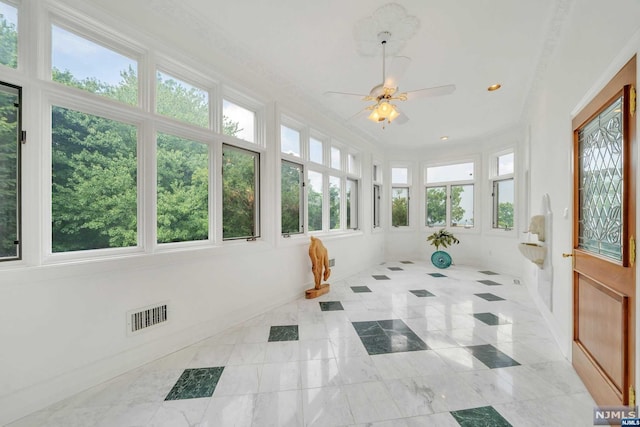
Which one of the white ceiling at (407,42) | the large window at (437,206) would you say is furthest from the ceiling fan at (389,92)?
the large window at (437,206)

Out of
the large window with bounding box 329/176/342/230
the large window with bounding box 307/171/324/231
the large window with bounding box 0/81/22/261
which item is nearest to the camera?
the large window with bounding box 0/81/22/261

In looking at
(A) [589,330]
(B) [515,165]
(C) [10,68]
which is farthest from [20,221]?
(B) [515,165]

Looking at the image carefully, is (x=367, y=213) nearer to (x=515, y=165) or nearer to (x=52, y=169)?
(x=515, y=165)

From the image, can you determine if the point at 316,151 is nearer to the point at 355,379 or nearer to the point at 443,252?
Answer: the point at 355,379

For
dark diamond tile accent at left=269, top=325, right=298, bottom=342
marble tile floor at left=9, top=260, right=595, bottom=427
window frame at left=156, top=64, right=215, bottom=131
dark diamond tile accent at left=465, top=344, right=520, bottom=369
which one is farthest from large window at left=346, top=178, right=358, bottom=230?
dark diamond tile accent at left=465, top=344, right=520, bottom=369

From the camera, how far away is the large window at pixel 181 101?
230cm

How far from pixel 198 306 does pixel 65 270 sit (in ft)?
3.44

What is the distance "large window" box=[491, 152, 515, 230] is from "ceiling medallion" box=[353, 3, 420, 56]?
417 centimetres

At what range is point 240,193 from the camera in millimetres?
2971

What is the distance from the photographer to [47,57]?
5.52 feet

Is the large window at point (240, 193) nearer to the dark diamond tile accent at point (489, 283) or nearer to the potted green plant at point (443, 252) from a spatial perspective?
the dark diamond tile accent at point (489, 283)

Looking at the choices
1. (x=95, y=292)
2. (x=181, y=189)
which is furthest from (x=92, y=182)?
(x=95, y=292)

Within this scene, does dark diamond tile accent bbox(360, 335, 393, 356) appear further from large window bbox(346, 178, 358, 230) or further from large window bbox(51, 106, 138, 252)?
large window bbox(346, 178, 358, 230)

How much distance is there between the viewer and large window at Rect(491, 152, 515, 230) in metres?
5.21
